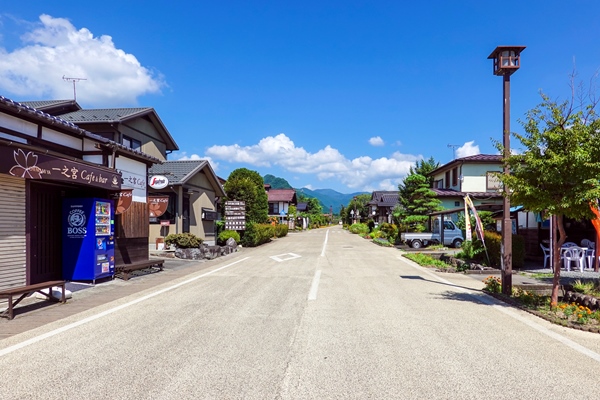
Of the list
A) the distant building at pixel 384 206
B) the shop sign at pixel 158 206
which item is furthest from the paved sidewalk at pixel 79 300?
the distant building at pixel 384 206

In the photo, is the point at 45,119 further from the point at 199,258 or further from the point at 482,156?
the point at 482,156

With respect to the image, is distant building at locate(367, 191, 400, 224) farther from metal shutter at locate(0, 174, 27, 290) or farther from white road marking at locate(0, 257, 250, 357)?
metal shutter at locate(0, 174, 27, 290)

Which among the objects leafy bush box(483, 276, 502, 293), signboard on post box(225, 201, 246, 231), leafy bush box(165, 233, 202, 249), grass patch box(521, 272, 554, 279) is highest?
signboard on post box(225, 201, 246, 231)

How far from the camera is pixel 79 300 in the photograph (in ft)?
28.3

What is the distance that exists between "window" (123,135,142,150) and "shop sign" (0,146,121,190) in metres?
8.91

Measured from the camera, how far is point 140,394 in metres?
3.87

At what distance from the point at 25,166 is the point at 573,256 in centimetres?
1665

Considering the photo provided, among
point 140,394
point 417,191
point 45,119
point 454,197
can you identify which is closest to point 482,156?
point 454,197

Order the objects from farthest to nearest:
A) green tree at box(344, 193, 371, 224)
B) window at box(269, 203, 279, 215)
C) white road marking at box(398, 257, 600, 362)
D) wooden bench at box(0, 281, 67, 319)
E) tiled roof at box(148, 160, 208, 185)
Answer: green tree at box(344, 193, 371, 224)
window at box(269, 203, 279, 215)
tiled roof at box(148, 160, 208, 185)
wooden bench at box(0, 281, 67, 319)
white road marking at box(398, 257, 600, 362)

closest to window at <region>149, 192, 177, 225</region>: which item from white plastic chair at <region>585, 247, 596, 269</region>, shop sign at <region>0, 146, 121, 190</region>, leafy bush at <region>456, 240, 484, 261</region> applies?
shop sign at <region>0, 146, 121, 190</region>

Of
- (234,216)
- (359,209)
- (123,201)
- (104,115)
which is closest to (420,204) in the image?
(234,216)

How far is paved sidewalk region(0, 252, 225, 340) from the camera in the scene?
662 centimetres

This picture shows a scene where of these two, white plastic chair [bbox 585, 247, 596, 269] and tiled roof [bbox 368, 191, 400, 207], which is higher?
tiled roof [bbox 368, 191, 400, 207]

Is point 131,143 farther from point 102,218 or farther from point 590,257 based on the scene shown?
point 590,257
